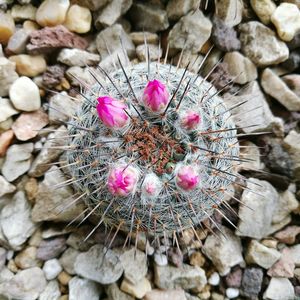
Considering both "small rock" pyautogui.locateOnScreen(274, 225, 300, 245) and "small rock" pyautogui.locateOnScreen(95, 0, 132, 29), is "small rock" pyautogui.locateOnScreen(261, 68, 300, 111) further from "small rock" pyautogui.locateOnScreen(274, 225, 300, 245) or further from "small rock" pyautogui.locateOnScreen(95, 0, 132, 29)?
"small rock" pyautogui.locateOnScreen(95, 0, 132, 29)

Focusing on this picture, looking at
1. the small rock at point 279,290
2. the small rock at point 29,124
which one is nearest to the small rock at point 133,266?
the small rock at point 279,290

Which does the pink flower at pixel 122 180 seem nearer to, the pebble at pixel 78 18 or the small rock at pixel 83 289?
the small rock at pixel 83 289

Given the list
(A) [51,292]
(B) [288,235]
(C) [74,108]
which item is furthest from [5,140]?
(B) [288,235]

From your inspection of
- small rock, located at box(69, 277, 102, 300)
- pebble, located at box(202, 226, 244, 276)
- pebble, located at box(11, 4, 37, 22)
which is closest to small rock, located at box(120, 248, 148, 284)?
small rock, located at box(69, 277, 102, 300)

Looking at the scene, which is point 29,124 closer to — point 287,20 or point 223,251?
point 223,251

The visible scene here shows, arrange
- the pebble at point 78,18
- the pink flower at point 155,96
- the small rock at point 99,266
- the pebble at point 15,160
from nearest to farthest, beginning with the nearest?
1. the pink flower at point 155,96
2. the small rock at point 99,266
3. the pebble at point 15,160
4. the pebble at point 78,18

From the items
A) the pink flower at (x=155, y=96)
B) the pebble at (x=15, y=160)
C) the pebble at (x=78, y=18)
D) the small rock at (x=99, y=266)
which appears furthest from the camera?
the pebble at (x=78, y=18)
